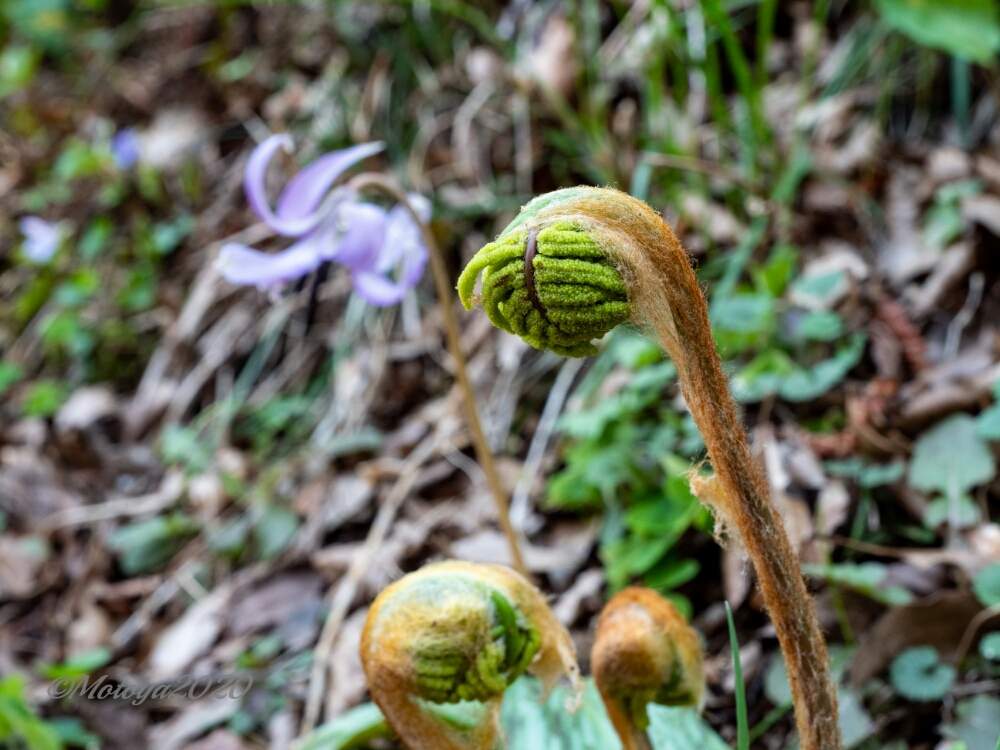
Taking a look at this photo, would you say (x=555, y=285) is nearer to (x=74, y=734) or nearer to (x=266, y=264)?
(x=266, y=264)

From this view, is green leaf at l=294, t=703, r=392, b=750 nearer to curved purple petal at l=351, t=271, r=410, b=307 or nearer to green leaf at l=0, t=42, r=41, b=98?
curved purple petal at l=351, t=271, r=410, b=307

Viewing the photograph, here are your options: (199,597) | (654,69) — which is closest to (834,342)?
(654,69)

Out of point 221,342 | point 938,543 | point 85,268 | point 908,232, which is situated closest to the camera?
point 938,543

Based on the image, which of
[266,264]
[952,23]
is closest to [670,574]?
[266,264]

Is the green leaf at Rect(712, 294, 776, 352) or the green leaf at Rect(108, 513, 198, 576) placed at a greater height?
the green leaf at Rect(712, 294, 776, 352)

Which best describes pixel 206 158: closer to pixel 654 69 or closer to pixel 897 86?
pixel 654 69

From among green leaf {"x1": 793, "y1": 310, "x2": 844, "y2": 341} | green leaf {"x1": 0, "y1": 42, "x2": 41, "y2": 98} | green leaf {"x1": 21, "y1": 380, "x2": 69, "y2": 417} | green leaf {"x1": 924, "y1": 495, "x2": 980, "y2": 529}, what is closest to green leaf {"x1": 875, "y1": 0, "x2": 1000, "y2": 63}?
green leaf {"x1": 793, "y1": 310, "x2": 844, "y2": 341}

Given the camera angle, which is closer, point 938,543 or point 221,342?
point 938,543
